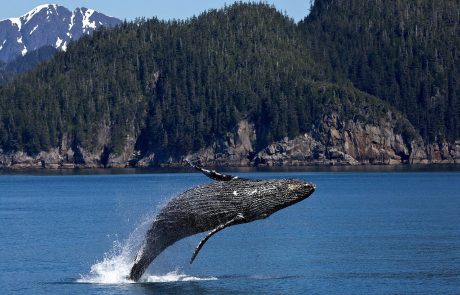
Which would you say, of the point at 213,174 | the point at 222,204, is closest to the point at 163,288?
the point at 222,204

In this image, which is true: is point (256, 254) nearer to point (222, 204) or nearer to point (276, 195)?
point (222, 204)

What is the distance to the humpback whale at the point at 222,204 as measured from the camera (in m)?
33.8

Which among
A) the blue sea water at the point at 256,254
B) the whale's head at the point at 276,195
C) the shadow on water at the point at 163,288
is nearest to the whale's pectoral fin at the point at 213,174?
the whale's head at the point at 276,195

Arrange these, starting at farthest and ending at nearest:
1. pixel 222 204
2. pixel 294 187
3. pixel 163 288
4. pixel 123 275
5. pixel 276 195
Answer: pixel 123 275 < pixel 163 288 < pixel 222 204 < pixel 276 195 < pixel 294 187

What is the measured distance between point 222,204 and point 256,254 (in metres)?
24.9

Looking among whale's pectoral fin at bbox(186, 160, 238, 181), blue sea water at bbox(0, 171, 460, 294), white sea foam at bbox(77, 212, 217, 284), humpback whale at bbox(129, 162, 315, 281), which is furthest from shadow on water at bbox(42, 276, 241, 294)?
whale's pectoral fin at bbox(186, 160, 238, 181)

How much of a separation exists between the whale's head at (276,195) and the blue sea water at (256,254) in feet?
16.8

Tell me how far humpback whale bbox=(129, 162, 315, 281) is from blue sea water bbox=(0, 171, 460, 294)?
77.5 inches

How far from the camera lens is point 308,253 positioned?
60.4 meters

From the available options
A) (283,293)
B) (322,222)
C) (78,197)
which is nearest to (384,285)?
(283,293)

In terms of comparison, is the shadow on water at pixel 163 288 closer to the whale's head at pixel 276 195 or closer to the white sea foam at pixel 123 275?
the white sea foam at pixel 123 275

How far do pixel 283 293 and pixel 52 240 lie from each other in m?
30.8

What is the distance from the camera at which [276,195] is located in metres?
33.9

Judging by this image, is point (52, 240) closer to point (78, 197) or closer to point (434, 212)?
point (434, 212)
